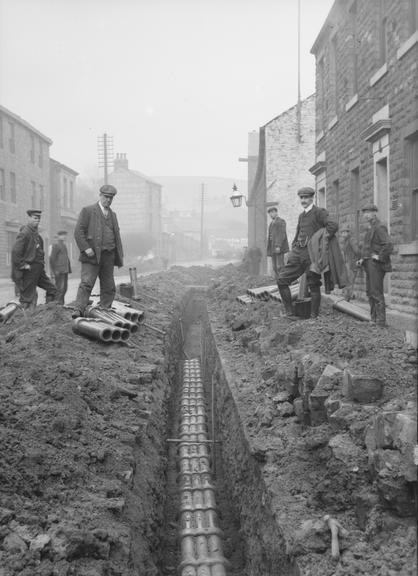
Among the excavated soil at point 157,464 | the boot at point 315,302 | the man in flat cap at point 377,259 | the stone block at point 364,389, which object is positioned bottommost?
the excavated soil at point 157,464

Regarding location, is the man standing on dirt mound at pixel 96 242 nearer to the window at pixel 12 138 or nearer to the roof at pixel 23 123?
the roof at pixel 23 123

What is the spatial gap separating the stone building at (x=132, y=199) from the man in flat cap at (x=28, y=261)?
174 ft

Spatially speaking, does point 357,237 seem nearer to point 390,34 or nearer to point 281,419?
point 390,34

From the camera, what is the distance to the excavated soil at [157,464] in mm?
3193

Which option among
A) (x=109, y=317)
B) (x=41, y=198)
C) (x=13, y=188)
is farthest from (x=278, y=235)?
(x=41, y=198)

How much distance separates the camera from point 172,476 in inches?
269

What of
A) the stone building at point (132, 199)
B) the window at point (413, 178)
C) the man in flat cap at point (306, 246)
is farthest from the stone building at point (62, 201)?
the man in flat cap at point (306, 246)

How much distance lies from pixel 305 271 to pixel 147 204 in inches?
2236

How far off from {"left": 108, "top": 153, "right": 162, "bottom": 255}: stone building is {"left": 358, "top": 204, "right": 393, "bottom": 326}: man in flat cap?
5525 centimetres

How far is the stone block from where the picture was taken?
167 inches

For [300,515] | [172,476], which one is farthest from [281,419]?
[172,476]

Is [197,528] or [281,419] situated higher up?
[281,419]

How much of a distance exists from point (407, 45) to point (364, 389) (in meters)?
6.84

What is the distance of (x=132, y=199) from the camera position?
63281 mm
